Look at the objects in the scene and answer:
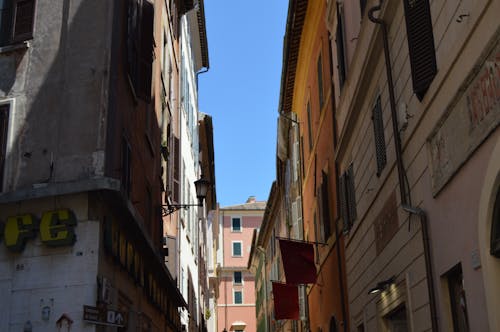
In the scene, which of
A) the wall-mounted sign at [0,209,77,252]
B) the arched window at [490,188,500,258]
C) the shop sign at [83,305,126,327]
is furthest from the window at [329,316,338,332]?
the arched window at [490,188,500,258]

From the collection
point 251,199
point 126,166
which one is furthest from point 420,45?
point 251,199

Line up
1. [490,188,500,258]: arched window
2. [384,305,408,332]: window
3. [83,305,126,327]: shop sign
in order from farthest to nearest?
[384,305,408,332]: window < [83,305,126,327]: shop sign < [490,188,500,258]: arched window

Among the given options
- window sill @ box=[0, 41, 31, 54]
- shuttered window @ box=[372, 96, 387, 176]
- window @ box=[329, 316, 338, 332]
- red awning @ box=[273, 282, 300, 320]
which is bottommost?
window @ box=[329, 316, 338, 332]

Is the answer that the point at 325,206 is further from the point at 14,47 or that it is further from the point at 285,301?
the point at 14,47

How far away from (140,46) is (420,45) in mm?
7191

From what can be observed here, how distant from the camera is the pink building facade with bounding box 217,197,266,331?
235 ft

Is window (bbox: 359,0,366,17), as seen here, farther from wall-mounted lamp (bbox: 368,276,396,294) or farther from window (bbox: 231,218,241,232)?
window (bbox: 231,218,241,232)

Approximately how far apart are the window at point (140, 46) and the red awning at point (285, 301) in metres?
10.6

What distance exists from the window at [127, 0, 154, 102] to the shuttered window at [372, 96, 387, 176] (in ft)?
15.1

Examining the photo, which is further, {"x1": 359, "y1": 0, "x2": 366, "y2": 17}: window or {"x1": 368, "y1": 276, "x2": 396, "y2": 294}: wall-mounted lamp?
{"x1": 359, "y1": 0, "x2": 366, "y2": 17}: window

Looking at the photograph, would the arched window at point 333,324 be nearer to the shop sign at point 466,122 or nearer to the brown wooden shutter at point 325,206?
the brown wooden shutter at point 325,206

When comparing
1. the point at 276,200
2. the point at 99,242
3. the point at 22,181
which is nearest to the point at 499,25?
the point at 99,242

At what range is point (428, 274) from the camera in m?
8.95

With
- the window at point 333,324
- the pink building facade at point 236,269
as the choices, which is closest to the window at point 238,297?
the pink building facade at point 236,269
